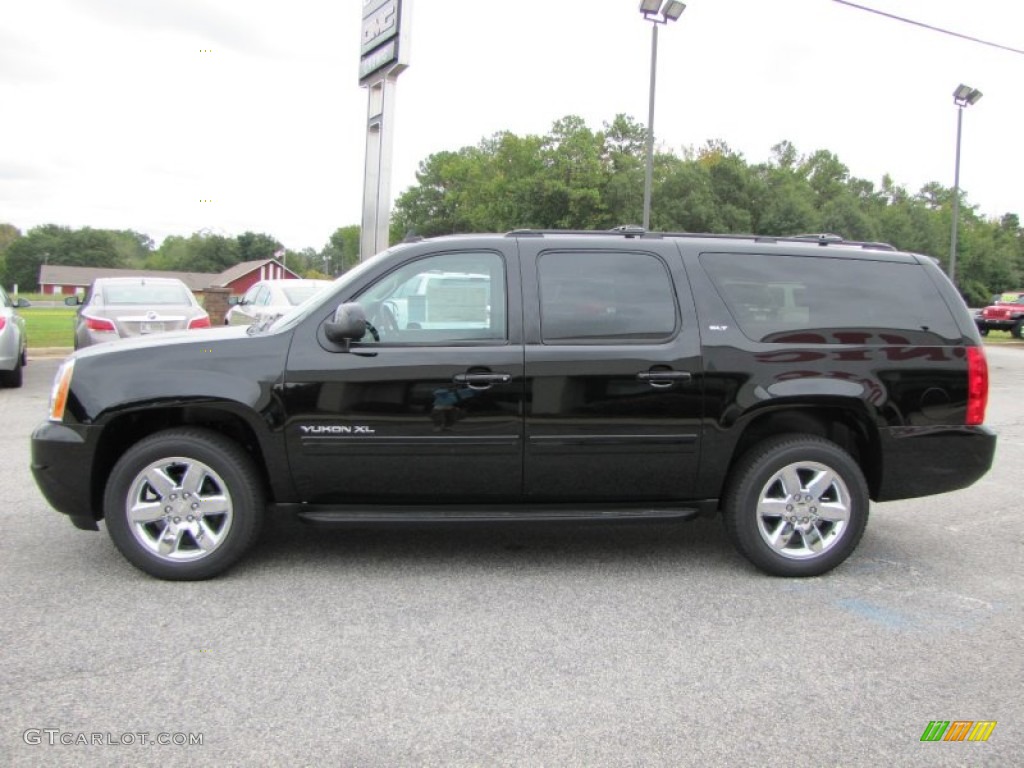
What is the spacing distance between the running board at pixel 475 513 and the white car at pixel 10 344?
345 inches

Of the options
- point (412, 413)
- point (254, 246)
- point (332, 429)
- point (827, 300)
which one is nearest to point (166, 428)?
→ point (332, 429)

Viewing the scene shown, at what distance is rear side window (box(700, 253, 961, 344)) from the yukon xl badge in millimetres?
2021

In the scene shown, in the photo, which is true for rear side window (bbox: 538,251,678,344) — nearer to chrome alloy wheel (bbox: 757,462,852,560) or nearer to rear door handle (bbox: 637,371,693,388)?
rear door handle (bbox: 637,371,693,388)

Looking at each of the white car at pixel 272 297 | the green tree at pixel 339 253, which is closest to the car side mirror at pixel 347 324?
the white car at pixel 272 297

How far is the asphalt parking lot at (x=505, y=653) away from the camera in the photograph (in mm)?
2688

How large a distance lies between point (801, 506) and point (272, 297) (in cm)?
1070

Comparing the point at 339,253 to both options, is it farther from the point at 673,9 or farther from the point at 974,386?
the point at 974,386

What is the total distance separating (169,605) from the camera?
3799 millimetres

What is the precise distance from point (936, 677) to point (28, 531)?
4883mm

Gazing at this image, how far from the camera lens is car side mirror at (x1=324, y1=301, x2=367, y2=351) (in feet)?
13.0

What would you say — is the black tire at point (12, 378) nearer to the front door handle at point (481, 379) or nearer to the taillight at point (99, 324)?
the taillight at point (99, 324)

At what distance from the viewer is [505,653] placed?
132 inches

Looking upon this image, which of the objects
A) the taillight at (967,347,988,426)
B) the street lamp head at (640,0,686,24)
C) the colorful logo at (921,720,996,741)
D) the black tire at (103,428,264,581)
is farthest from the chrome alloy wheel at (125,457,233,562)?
the street lamp head at (640,0,686,24)

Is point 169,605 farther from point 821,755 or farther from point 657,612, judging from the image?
point 821,755
